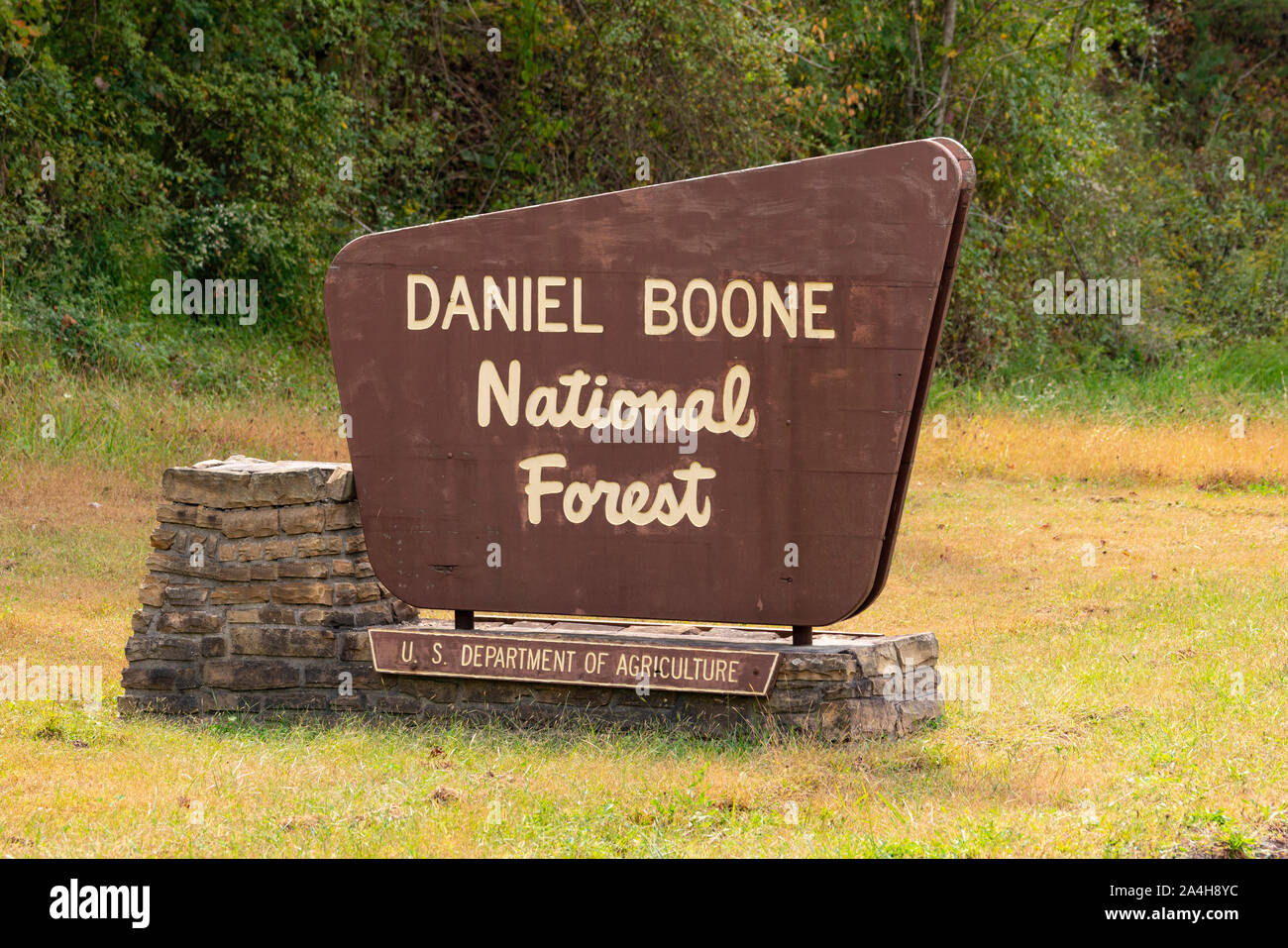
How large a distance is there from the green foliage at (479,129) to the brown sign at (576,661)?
875 cm

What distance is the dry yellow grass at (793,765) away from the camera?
172 inches

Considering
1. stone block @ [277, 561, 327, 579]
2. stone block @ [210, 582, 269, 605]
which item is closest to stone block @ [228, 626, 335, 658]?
stone block @ [210, 582, 269, 605]

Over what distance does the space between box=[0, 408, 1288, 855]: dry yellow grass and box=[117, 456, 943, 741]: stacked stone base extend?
0.18 meters

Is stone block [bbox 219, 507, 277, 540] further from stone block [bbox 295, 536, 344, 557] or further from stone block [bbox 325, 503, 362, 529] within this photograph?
stone block [bbox 325, 503, 362, 529]

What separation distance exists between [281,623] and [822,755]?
246 centimetres

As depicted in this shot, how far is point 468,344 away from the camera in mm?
5926

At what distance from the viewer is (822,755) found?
5.29 metres

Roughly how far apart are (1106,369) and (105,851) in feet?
61.3

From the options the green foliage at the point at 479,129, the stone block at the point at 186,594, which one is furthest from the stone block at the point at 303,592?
the green foliage at the point at 479,129

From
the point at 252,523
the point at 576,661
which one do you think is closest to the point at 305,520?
the point at 252,523

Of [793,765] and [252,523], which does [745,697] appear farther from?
[252,523]

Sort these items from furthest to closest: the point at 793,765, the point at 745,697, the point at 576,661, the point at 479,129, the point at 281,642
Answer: the point at 479,129 < the point at 281,642 < the point at 576,661 < the point at 745,697 < the point at 793,765

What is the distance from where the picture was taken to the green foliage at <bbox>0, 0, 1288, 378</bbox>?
15141 millimetres

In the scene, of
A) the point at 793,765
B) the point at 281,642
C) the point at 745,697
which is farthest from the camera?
the point at 281,642
